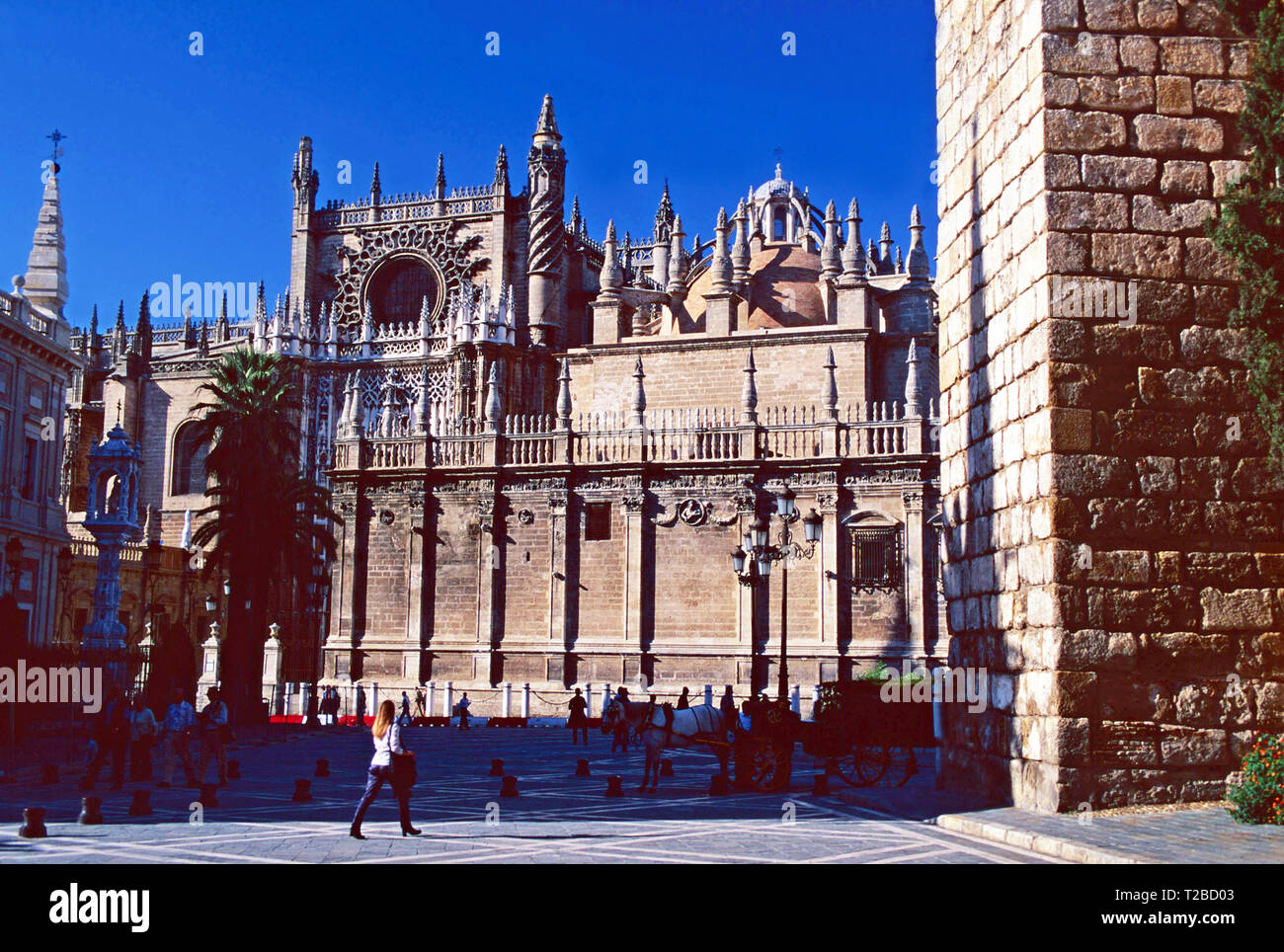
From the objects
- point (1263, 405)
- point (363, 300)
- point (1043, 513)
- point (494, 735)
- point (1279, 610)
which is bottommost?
point (494, 735)

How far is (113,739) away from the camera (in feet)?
53.4

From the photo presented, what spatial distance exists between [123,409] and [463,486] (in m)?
23.9

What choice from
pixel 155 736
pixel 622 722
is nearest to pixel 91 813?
pixel 155 736

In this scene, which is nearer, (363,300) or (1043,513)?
→ (1043,513)

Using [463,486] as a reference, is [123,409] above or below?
above

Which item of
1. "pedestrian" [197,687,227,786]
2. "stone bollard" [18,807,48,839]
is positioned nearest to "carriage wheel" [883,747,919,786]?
"pedestrian" [197,687,227,786]

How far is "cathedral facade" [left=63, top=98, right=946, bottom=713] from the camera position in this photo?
31391 mm

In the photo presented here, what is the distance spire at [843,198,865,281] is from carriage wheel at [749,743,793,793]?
22.8m

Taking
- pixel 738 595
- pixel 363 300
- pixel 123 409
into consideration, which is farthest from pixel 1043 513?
pixel 123 409

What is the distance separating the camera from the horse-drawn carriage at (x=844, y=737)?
14375 mm

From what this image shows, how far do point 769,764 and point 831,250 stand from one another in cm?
2530

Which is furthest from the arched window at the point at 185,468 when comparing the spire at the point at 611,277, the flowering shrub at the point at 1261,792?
the flowering shrub at the point at 1261,792

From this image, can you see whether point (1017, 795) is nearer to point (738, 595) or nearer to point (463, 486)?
point (738, 595)

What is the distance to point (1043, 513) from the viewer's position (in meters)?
10.0
